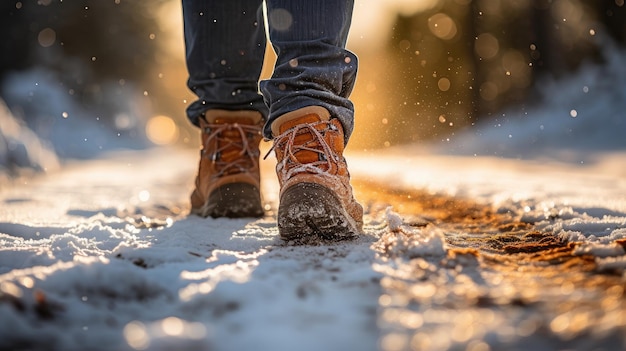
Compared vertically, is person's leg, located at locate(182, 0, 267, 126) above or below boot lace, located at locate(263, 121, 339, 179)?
above

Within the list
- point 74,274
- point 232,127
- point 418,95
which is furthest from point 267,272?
point 418,95

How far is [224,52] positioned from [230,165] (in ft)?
1.30

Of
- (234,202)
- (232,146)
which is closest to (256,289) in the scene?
(234,202)

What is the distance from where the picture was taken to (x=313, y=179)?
1.41 m

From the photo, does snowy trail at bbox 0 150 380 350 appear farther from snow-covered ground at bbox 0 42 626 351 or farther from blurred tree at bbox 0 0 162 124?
blurred tree at bbox 0 0 162 124

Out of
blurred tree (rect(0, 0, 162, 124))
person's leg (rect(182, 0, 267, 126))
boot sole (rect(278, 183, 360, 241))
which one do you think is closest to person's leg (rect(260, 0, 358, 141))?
boot sole (rect(278, 183, 360, 241))

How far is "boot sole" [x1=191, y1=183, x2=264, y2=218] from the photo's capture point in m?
1.87

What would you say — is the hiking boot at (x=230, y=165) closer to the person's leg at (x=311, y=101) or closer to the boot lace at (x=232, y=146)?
the boot lace at (x=232, y=146)

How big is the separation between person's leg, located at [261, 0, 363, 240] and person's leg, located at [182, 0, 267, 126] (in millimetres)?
453

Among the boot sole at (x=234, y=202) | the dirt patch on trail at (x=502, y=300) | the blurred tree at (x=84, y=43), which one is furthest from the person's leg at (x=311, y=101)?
the blurred tree at (x=84, y=43)

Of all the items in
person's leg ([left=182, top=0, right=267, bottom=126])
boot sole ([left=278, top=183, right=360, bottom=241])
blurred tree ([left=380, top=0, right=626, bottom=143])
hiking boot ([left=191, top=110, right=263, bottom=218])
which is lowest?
boot sole ([left=278, top=183, right=360, bottom=241])

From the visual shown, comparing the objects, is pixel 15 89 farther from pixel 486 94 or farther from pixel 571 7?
pixel 571 7

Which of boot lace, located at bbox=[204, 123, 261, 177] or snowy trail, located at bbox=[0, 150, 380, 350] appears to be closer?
snowy trail, located at bbox=[0, 150, 380, 350]

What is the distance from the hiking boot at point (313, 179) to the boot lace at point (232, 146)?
0.41 metres
